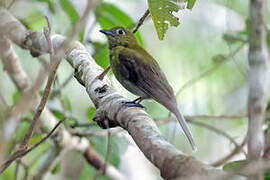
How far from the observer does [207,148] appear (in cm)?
636

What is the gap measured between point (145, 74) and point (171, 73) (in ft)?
9.81

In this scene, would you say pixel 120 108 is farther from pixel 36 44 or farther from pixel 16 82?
pixel 16 82

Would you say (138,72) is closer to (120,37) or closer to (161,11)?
(120,37)

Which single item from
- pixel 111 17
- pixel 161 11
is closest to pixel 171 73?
pixel 111 17

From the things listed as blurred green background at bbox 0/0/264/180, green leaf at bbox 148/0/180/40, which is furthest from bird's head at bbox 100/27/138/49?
green leaf at bbox 148/0/180/40

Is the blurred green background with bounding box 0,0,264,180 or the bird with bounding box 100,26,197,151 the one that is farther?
the blurred green background with bounding box 0,0,264,180

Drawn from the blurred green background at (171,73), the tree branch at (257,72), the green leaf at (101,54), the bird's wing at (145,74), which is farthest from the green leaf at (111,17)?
the tree branch at (257,72)

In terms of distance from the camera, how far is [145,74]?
3.77 meters

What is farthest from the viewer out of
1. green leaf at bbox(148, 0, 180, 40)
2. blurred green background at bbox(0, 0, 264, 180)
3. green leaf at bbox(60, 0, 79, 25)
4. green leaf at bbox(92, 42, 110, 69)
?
blurred green background at bbox(0, 0, 264, 180)

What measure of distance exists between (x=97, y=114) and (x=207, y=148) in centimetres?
412

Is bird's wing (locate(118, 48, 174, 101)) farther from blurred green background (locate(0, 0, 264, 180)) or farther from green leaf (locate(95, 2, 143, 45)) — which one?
green leaf (locate(95, 2, 143, 45))

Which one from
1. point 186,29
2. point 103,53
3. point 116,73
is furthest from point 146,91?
point 186,29

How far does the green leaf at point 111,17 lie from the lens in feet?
14.2

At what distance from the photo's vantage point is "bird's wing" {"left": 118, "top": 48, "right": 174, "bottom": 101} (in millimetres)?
3611
